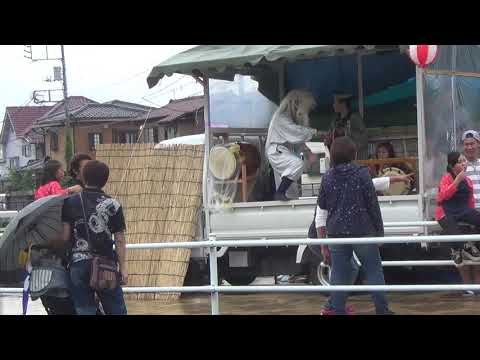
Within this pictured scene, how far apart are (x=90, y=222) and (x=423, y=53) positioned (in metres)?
4.66

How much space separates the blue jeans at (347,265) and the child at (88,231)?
1993 millimetres

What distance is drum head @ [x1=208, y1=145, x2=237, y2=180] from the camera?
11.8 m

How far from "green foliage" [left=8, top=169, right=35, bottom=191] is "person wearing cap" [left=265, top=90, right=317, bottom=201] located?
44.3 meters

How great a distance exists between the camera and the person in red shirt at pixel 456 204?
999 cm

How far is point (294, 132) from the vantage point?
1164 centimetres

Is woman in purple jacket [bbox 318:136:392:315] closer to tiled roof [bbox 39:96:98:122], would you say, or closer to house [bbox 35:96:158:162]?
house [bbox 35:96:158:162]

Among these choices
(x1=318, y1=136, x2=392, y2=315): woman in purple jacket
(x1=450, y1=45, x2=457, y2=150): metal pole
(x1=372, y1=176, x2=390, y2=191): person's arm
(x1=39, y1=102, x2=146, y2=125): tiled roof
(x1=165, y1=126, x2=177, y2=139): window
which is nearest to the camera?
(x1=318, y1=136, x2=392, y2=315): woman in purple jacket

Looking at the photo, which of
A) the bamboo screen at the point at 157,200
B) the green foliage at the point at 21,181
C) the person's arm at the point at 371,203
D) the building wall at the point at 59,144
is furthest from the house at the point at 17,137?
the person's arm at the point at 371,203

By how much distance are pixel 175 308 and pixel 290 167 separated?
222cm

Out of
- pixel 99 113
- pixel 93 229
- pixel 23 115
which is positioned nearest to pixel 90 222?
pixel 93 229

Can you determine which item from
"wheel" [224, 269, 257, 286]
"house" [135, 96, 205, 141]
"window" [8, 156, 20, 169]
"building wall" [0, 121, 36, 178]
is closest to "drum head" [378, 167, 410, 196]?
"wheel" [224, 269, 257, 286]
